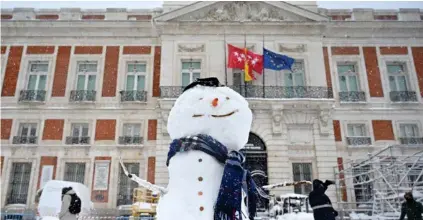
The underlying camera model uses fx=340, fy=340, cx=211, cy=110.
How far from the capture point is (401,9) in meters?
17.9

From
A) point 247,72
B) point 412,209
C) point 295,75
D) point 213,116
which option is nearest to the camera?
point 213,116

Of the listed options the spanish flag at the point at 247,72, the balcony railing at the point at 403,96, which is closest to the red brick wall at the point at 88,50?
the spanish flag at the point at 247,72

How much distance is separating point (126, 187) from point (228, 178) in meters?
13.3

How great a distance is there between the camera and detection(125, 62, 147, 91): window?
16.9m

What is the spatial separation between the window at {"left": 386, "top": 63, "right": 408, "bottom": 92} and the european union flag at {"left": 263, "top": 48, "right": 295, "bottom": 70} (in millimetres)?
5462

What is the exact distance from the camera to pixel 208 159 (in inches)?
117

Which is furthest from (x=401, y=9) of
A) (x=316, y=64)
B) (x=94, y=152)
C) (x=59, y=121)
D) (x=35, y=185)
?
(x=35, y=185)

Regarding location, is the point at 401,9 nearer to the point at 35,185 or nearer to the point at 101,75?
the point at 101,75

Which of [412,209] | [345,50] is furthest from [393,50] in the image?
[412,209]

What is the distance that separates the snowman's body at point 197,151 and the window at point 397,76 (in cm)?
1611

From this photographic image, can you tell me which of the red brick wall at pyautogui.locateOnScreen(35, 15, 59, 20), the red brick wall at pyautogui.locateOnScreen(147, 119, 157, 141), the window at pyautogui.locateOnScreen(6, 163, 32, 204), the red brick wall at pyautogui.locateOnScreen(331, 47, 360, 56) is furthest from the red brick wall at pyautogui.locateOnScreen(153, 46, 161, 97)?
the red brick wall at pyautogui.locateOnScreen(331, 47, 360, 56)

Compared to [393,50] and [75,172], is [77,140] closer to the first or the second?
[75,172]

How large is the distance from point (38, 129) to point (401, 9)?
1926 centimetres

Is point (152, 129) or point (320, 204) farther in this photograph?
point (152, 129)
